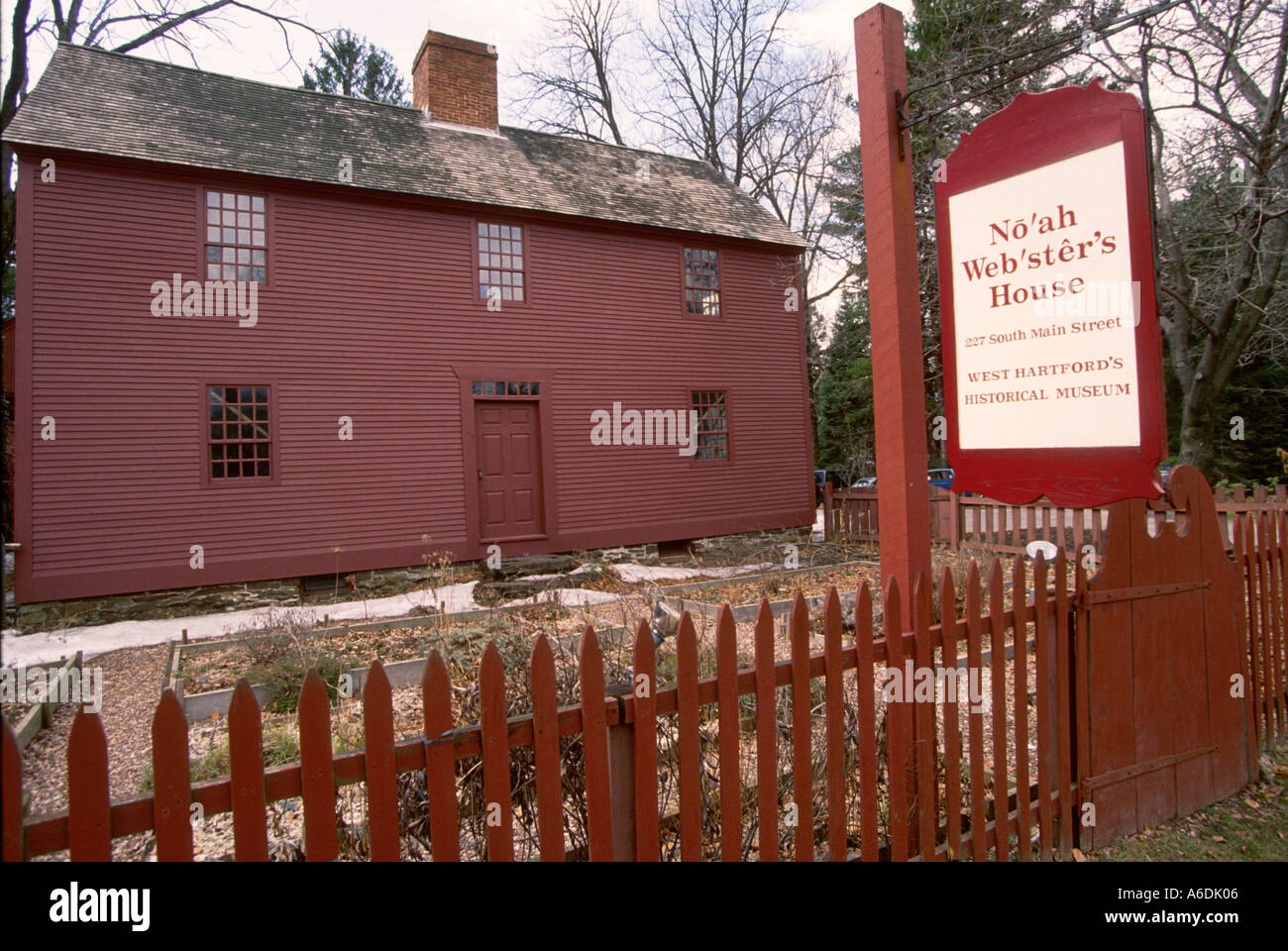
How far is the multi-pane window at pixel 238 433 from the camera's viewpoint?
11.7 m

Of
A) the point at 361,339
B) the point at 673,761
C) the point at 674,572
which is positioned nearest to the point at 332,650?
the point at 673,761

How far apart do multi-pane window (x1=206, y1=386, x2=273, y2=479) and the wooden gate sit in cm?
1153

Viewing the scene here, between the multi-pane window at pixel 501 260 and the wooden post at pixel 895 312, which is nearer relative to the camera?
the wooden post at pixel 895 312

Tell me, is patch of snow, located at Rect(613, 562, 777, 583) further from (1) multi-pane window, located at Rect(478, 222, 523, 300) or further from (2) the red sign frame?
(2) the red sign frame

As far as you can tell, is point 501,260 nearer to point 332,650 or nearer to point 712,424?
point 712,424

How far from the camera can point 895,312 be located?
334cm

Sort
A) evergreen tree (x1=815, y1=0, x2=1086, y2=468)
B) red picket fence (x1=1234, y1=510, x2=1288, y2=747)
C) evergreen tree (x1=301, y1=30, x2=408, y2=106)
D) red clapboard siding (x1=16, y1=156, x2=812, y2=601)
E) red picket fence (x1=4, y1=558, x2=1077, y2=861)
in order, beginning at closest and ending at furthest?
1. red picket fence (x1=4, y1=558, x2=1077, y2=861)
2. red picket fence (x1=1234, y1=510, x2=1288, y2=747)
3. red clapboard siding (x1=16, y1=156, x2=812, y2=601)
4. evergreen tree (x1=815, y1=0, x2=1086, y2=468)
5. evergreen tree (x1=301, y1=30, x2=408, y2=106)

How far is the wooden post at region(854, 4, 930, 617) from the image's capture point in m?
3.35

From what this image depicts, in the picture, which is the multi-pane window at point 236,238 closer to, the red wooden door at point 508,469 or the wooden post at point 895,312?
the red wooden door at point 508,469

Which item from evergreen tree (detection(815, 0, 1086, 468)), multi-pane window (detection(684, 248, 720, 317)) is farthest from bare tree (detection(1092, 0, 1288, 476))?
multi-pane window (detection(684, 248, 720, 317))

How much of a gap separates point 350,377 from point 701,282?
24.7 ft

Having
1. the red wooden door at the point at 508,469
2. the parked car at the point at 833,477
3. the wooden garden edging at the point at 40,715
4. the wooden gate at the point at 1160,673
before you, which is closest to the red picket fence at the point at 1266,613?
the wooden gate at the point at 1160,673

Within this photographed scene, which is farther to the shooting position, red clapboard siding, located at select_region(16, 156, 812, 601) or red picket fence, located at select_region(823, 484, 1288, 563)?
red picket fence, located at select_region(823, 484, 1288, 563)

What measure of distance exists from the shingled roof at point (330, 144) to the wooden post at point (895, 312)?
37.0ft
